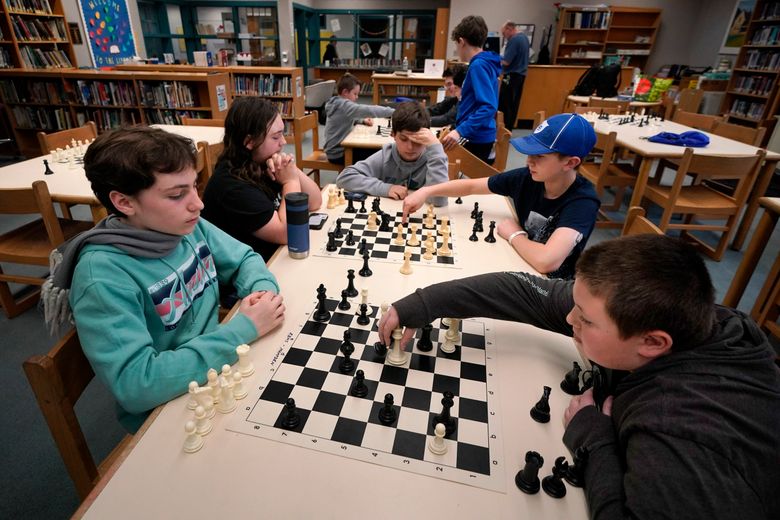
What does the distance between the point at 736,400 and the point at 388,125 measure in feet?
13.3

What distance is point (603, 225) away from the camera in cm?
403

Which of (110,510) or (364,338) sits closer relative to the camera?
(110,510)

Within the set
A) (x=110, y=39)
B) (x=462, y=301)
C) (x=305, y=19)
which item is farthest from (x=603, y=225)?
(x=305, y=19)

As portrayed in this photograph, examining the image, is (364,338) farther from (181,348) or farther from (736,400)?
(736,400)

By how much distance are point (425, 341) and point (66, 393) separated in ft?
2.85

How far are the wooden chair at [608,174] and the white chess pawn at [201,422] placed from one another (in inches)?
147

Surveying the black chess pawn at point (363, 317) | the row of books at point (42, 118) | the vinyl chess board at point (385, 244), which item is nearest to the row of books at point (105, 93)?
the row of books at point (42, 118)

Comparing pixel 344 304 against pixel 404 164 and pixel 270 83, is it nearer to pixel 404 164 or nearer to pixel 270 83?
pixel 404 164

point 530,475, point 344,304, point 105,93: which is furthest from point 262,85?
point 530,475

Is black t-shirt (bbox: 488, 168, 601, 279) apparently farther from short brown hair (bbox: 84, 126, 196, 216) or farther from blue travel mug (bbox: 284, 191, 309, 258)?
short brown hair (bbox: 84, 126, 196, 216)

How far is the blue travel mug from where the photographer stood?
1.54 meters

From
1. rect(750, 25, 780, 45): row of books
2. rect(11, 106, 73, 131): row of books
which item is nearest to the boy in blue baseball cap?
rect(11, 106, 73, 131): row of books

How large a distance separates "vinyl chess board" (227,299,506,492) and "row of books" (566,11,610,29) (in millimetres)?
9499

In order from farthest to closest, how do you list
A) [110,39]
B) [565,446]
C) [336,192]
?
[110,39]
[336,192]
[565,446]
